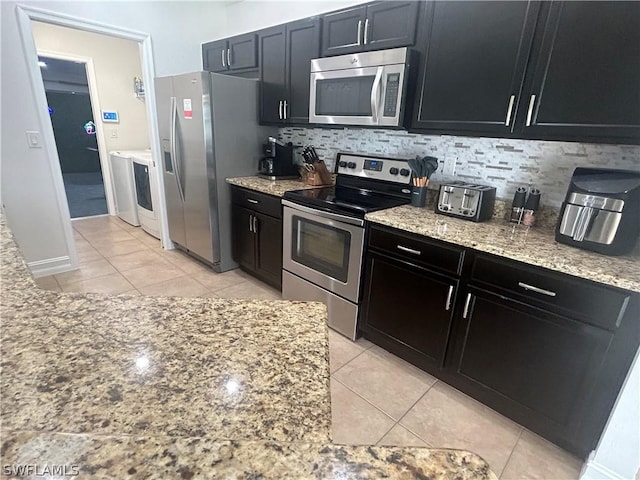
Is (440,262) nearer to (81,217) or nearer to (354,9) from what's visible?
(354,9)

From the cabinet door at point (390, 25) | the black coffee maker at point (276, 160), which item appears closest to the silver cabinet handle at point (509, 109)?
the cabinet door at point (390, 25)

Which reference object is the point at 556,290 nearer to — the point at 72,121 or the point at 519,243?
the point at 519,243

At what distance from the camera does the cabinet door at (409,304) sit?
5.87 feet

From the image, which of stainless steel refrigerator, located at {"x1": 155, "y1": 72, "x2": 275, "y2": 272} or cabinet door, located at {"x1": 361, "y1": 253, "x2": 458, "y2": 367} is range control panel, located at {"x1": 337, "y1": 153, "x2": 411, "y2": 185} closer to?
cabinet door, located at {"x1": 361, "y1": 253, "x2": 458, "y2": 367}

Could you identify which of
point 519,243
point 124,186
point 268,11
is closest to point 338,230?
point 519,243

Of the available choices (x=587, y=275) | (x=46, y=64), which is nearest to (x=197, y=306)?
(x=587, y=275)

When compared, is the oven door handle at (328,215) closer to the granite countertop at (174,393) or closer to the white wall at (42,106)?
Answer: the granite countertop at (174,393)

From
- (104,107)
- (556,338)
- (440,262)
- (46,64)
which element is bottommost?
(556,338)

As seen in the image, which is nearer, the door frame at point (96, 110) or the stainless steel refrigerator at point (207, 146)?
the stainless steel refrigerator at point (207, 146)

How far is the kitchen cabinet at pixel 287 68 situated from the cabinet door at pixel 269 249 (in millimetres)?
846

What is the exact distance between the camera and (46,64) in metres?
7.39

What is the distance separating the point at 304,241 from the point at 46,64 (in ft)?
28.3

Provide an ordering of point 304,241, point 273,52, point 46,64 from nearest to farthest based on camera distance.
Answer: point 304,241 < point 273,52 < point 46,64

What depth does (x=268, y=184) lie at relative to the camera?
2811 millimetres
